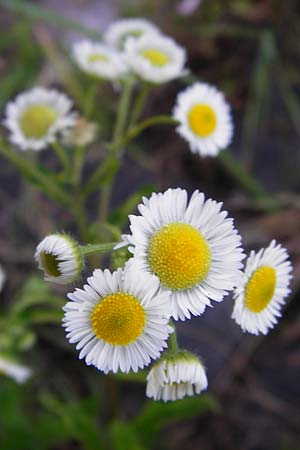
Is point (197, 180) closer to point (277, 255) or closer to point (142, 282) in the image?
point (277, 255)

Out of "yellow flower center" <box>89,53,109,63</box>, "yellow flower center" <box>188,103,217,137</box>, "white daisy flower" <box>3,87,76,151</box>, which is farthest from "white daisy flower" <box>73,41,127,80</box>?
"yellow flower center" <box>188,103,217,137</box>

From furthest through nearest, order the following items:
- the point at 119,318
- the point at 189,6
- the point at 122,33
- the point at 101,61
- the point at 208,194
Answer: the point at 189,6 < the point at 208,194 < the point at 122,33 < the point at 101,61 < the point at 119,318

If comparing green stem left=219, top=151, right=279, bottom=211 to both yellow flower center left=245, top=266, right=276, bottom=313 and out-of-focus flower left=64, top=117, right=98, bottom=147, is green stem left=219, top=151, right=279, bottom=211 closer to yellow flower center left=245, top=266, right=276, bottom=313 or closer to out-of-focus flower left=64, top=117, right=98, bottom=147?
out-of-focus flower left=64, top=117, right=98, bottom=147

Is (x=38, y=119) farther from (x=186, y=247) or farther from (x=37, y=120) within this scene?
(x=186, y=247)

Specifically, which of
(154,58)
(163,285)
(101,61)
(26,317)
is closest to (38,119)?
(101,61)

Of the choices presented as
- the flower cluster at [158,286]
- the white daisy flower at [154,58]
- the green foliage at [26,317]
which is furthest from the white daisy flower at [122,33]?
the flower cluster at [158,286]
